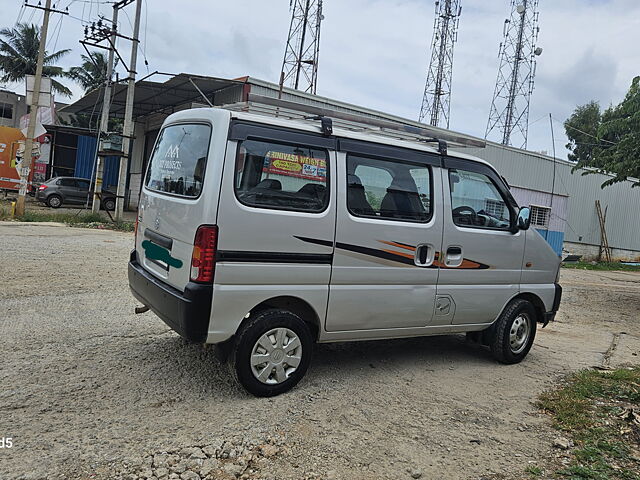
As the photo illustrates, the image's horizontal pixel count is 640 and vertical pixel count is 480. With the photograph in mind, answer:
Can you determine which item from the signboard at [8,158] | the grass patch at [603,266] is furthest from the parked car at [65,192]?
the grass patch at [603,266]

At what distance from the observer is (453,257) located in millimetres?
4965

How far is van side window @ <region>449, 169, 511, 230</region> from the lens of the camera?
5039mm

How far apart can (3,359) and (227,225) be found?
2.35m

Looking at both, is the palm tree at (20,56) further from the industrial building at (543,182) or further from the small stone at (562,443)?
the small stone at (562,443)

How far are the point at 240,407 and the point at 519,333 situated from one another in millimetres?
3269

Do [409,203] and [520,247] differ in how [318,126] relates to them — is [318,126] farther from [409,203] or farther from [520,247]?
[520,247]

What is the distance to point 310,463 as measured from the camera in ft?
10.6

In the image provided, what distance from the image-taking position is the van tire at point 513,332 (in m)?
5.49

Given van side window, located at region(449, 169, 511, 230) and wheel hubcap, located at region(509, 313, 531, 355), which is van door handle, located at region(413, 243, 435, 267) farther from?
wheel hubcap, located at region(509, 313, 531, 355)

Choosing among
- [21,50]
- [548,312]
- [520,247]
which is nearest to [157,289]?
A: [520,247]

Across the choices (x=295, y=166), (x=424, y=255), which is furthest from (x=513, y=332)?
(x=295, y=166)

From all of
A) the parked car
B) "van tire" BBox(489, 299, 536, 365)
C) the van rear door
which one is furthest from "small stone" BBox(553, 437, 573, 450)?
the parked car

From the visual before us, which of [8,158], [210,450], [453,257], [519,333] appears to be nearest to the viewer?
[210,450]

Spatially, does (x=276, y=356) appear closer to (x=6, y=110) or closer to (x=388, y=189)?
(x=388, y=189)
